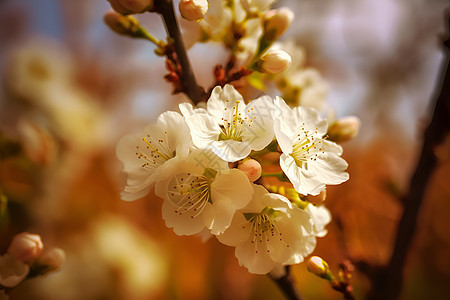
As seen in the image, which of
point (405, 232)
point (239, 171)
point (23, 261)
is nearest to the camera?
point (239, 171)

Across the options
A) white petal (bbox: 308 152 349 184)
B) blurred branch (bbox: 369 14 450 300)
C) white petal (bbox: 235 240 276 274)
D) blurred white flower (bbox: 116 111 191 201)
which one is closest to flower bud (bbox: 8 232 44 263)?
blurred white flower (bbox: 116 111 191 201)

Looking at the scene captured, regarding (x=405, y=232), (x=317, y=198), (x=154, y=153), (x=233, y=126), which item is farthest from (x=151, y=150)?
(x=405, y=232)

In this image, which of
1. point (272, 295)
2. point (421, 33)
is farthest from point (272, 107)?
point (421, 33)

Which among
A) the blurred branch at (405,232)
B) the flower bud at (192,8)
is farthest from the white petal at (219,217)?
the blurred branch at (405,232)

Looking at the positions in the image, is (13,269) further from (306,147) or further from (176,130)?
(306,147)

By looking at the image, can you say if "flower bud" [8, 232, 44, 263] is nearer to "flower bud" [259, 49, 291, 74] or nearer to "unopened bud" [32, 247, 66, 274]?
"unopened bud" [32, 247, 66, 274]

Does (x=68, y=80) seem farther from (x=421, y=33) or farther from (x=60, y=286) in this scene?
(x=421, y=33)
